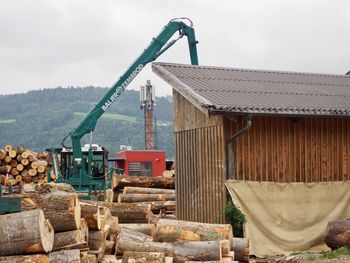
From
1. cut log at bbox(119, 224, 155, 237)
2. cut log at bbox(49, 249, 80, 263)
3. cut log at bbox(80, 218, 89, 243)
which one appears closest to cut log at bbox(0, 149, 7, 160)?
cut log at bbox(119, 224, 155, 237)

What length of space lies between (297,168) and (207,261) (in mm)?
5499

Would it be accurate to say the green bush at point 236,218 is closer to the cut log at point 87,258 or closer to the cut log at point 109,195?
the cut log at point 87,258

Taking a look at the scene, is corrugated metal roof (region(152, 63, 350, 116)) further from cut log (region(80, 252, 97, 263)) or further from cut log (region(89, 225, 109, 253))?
cut log (region(80, 252, 97, 263))

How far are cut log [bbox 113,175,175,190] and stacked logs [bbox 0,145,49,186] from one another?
506 cm

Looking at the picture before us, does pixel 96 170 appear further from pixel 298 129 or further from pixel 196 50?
pixel 298 129

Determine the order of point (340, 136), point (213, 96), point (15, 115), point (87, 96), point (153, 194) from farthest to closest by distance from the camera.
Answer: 1. point (87, 96)
2. point (15, 115)
3. point (153, 194)
4. point (340, 136)
5. point (213, 96)

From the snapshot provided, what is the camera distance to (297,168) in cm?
1570

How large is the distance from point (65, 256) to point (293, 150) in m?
7.64

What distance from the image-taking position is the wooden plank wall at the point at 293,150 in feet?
49.4

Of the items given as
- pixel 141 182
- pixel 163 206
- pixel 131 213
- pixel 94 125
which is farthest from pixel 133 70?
pixel 131 213

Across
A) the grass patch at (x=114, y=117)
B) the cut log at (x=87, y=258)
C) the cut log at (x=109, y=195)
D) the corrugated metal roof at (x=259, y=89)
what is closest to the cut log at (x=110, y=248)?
the cut log at (x=87, y=258)

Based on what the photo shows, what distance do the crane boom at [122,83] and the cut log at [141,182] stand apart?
8.09 ft

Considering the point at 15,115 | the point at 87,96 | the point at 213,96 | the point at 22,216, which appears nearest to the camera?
the point at 22,216

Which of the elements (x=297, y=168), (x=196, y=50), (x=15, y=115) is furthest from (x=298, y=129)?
(x=15, y=115)
